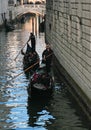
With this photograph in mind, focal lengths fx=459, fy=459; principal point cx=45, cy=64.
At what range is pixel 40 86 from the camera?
1217 centimetres

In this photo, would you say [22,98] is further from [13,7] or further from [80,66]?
[13,7]

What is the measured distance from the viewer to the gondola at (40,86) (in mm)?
12078

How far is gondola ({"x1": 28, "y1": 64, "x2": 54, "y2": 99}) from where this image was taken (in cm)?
1208

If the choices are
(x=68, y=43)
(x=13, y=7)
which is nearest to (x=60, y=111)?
(x=68, y=43)

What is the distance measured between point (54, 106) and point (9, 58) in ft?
33.8

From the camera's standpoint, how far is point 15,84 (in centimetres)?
1501

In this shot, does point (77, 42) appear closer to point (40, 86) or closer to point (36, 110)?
point (40, 86)

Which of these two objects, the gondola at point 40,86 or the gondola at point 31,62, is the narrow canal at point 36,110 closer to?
the gondola at point 40,86

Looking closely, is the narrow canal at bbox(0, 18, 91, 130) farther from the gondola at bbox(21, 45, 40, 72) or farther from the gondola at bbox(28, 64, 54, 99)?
the gondola at bbox(21, 45, 40, 72)

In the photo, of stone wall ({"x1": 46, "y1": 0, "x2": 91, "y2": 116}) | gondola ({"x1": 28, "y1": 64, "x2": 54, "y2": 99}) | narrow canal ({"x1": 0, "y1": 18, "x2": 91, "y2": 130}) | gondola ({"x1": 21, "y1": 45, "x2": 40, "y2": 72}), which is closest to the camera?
narrow canal ({"x1": 0, "y1": 18, "x2": 91, "y2": 130})

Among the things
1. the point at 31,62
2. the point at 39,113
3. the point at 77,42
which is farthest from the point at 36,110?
the point at 31,62

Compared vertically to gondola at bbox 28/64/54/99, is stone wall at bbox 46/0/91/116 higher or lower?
higher

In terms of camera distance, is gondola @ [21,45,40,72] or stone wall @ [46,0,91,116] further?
gondola @ [21,45,40,72]

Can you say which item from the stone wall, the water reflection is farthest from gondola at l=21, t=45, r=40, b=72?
the water reflection
